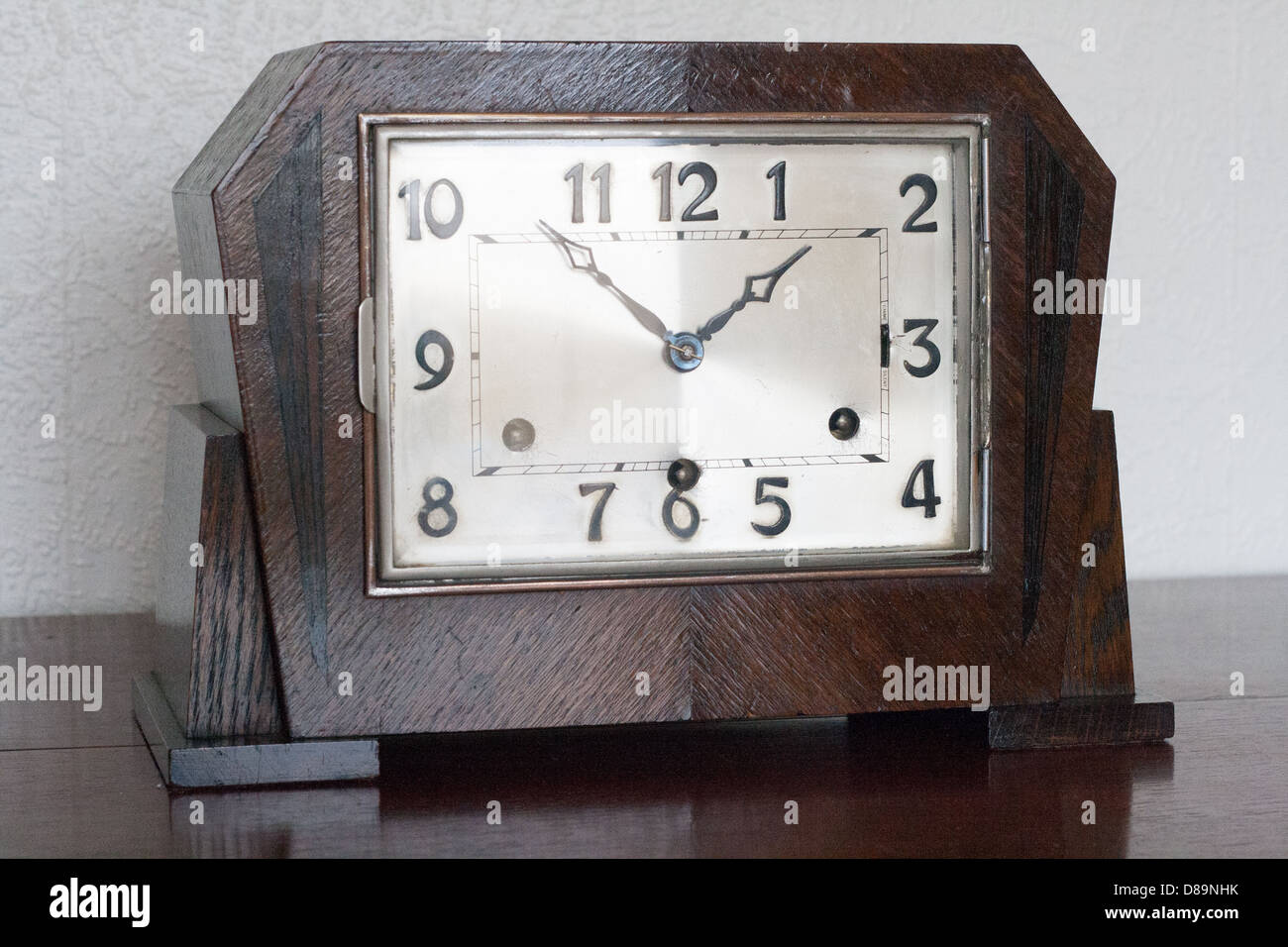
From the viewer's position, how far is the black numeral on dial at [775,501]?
765 mm

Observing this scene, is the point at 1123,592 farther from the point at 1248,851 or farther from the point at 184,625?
→ the point at 184,625

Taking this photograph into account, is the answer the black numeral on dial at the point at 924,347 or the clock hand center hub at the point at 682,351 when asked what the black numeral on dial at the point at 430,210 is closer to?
the clock hand center hub at the point at 682,351

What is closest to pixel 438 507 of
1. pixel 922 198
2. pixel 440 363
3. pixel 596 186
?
pixel 440 363

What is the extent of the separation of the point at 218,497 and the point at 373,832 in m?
0.18

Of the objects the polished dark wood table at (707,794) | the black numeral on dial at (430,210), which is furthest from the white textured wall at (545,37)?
the black numeral on dial at (430,210)

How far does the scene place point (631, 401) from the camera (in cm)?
75

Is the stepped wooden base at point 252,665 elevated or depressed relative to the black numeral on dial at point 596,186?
depressed

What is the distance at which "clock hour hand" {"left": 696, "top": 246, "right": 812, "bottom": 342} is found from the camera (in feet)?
2.49

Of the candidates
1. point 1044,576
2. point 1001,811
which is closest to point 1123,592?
point 1044,576

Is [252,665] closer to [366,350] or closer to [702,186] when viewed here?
[366,350]

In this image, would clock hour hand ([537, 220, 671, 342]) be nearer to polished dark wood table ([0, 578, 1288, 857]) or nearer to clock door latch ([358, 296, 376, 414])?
clock door latch ([358, 296, 376, 414])

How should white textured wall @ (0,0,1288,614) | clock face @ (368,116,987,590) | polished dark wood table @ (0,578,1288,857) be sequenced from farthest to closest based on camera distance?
white textured wall @ (0,0,1288,614) → clock face @ (368,116,987,590) → polished dark wood table @ (0,578,1288,857)

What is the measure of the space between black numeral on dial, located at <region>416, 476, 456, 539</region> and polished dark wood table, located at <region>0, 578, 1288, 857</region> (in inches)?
4.8

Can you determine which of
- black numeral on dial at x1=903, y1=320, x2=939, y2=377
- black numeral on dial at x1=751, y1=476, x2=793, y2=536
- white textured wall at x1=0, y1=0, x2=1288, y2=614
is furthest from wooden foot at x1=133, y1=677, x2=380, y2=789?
white textured wall at x1=0, y1=0, x2=1288, y2=614
